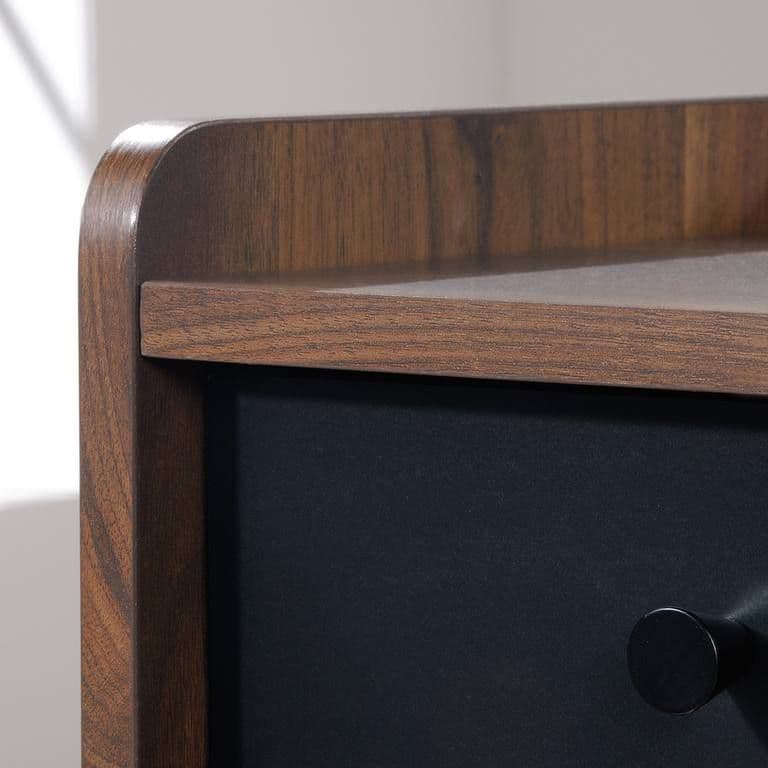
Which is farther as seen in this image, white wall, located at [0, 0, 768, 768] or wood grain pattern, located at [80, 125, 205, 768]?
white wall, located at [0, 0, 768, 768]

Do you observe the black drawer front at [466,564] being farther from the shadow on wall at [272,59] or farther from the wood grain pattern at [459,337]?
the shadow on wall at [272,59]

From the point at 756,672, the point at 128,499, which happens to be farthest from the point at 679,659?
the point at 128,499

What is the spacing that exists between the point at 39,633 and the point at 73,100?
52cm

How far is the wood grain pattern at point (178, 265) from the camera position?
0.37m

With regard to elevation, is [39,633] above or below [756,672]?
below

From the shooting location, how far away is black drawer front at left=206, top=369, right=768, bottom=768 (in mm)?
321

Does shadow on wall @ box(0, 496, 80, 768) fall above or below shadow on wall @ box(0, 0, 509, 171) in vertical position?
below

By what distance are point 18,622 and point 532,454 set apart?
1060mm

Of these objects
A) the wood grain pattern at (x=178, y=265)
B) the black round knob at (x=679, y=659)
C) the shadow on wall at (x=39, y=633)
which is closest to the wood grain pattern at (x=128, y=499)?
the wood grain pattern at (x=178, y=265)

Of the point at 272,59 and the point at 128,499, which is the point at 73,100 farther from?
the point at 128,499

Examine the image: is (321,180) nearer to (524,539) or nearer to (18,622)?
(524,539)

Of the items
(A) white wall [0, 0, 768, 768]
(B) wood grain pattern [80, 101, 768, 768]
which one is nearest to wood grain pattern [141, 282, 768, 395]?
(B) wood grain pattern [80, 101, 768, 768]

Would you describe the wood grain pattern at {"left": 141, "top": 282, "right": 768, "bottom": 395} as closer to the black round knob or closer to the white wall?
the black round knob

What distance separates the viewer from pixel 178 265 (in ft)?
1.24
